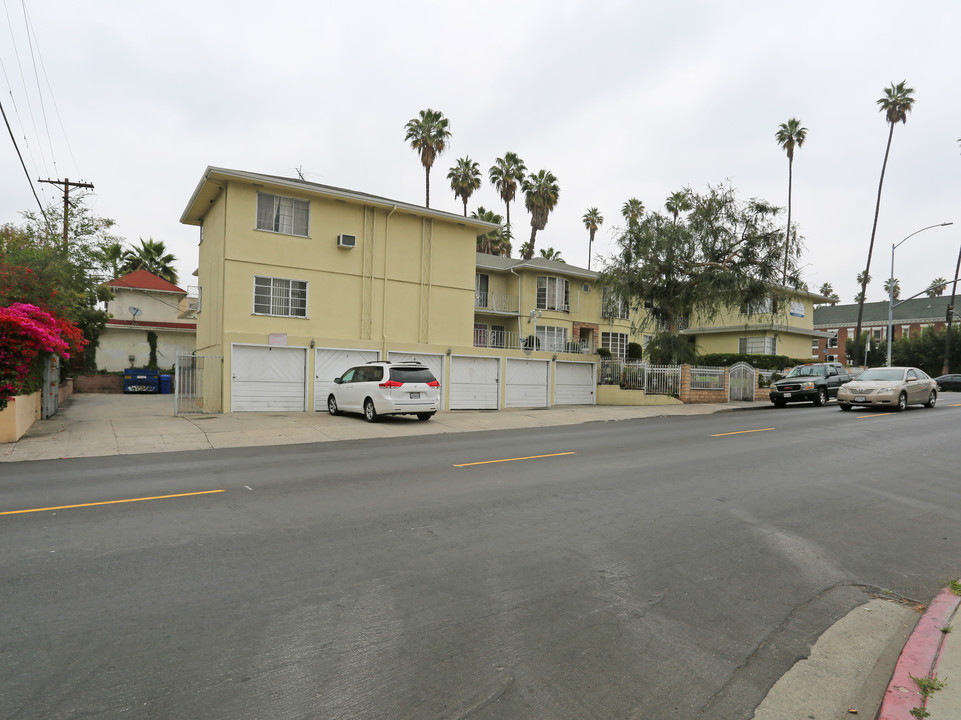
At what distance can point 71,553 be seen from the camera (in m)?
5.36

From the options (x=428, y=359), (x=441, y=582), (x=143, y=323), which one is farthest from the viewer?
(x=143, y=323)

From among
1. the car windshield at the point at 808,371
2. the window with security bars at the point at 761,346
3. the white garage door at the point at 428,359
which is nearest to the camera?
the white garage door at the point at 428,359

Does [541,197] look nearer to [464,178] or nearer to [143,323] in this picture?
[464,178]

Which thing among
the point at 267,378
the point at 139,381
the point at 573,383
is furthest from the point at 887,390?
the point at 139,381

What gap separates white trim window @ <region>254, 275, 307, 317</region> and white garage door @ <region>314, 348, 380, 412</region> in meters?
1.98

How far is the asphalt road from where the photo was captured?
129 inches

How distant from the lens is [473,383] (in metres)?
24.9

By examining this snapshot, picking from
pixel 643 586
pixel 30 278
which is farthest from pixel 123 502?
pixel 30 278

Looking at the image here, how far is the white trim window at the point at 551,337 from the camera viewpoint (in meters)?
37.1

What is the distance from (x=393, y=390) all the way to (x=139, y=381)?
876 inches

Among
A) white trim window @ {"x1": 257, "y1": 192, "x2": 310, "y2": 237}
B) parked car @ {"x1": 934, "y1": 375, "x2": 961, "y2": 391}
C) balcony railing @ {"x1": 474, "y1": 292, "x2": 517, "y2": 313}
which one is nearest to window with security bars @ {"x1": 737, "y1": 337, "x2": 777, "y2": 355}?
parked car @ {"x1": 934, "y1": 375, "x2": 961, "y2": 391}

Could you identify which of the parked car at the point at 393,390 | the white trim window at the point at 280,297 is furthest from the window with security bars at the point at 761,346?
the white trim window at the point at 280,297

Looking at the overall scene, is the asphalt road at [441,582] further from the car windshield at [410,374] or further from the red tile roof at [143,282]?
the red tile roof at [143,282]

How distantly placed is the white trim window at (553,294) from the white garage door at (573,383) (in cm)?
958
